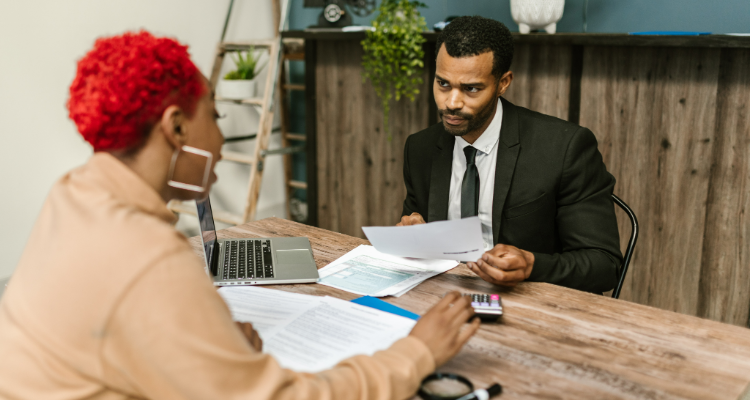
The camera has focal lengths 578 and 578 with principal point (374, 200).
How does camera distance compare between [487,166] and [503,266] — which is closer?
[503,266]

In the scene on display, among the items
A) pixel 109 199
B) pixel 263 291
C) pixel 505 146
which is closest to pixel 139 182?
pixel 109 199

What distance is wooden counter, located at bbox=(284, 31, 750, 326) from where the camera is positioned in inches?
83.7

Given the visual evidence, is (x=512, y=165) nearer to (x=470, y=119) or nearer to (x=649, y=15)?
(x=470, y=119)

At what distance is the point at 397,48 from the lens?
8.98 ft

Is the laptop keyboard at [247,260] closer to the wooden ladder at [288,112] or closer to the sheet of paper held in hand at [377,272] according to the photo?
the sheet of paper held in hand at [377,272]

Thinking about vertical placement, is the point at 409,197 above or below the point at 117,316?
below

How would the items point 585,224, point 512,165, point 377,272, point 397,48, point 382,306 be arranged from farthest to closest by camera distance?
point 397,48
point 512,165
point 585,224
point 377,272
point 382,306

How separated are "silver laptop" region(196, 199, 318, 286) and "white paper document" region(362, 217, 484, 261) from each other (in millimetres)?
193

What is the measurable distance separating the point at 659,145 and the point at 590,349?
1541mm

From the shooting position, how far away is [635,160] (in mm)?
2348

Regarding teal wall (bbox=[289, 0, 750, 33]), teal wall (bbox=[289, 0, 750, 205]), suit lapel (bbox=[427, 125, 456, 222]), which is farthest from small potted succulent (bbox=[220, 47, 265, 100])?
suit lapel (bbox=[427, 125, 456, 222])

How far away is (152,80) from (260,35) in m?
3.25

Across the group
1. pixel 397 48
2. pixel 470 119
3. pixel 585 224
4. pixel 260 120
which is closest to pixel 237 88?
pixel 260 120

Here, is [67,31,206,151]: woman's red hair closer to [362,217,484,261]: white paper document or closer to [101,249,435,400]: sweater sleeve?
[101,249,435,400]: sweater sleeve
